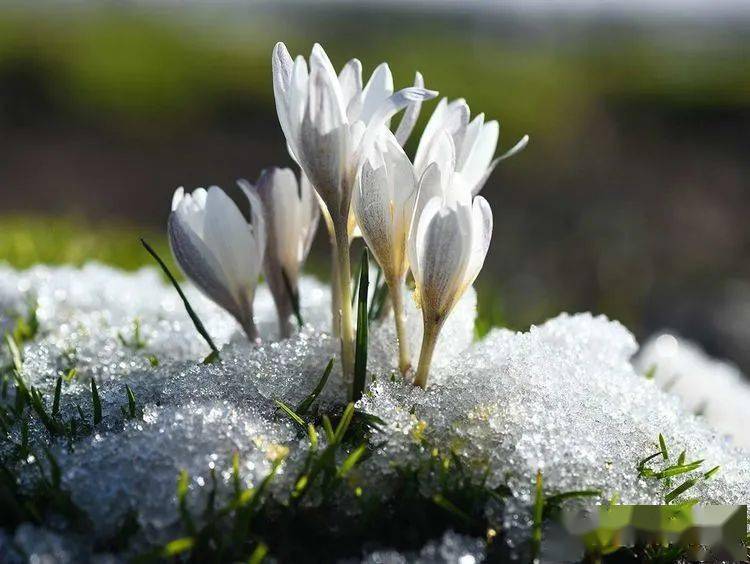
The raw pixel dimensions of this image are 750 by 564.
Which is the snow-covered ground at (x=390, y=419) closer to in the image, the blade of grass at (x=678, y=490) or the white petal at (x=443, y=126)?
the blade of grass at (x=678, y=490)

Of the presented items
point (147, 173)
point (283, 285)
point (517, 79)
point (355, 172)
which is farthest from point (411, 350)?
point (517, 79)

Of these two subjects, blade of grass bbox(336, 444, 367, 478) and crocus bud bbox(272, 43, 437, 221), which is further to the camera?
crocus bud bbox(272, 43, 437, 221)

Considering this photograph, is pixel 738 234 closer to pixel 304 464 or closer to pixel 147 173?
pixel 147 173

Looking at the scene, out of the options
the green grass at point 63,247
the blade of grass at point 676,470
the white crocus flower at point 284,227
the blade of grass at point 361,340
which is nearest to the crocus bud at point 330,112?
the blade of grass at point 361,340

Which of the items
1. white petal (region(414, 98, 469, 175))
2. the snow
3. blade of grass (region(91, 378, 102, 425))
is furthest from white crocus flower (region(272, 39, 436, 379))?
the snow

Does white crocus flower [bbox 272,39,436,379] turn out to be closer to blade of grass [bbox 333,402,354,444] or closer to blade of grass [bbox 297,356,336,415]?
blade of grass [bbox 297,356,336,415]

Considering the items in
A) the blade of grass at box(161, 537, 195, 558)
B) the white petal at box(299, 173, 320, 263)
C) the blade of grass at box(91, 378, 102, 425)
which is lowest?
the blade of grass at box(161, 537, 195, 558)

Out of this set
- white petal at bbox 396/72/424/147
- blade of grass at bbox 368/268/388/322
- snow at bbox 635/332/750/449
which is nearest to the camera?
white petal at bbox 396/72/424/147
